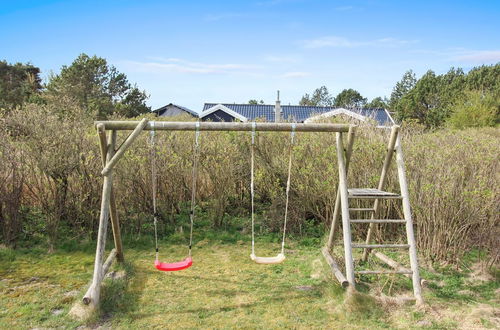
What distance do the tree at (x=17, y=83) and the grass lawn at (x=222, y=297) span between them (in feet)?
96.9

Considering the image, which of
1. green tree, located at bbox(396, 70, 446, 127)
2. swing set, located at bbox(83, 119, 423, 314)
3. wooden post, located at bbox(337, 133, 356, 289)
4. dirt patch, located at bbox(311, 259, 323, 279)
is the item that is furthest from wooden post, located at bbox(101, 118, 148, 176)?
green tree, located at bbox(396, 70, 446, 127)

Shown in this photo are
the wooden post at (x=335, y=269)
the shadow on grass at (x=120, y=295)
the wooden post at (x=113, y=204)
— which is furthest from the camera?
the wooden post at (x=113, y=204)

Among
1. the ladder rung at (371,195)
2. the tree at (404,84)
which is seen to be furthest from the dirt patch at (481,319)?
the tree at (404,84)

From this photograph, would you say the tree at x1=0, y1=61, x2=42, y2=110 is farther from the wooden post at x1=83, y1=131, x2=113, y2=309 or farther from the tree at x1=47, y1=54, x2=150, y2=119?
the wooden post at x1=83, y1=131, x2=113, y2=309

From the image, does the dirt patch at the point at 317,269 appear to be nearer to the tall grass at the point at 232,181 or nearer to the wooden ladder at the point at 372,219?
the wooden ladder at the point at 372,219

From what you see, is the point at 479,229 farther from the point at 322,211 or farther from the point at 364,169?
the point at 322,211

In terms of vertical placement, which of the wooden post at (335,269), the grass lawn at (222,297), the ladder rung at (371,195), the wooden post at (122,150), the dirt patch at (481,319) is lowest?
the grass lawn at (222,297)

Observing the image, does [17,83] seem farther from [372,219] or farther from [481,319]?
[481,319]

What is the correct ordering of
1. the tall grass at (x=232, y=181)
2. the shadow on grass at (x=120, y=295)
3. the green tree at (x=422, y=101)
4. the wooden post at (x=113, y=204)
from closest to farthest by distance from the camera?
the shadow on grass at (x=120, y=295), the wooden post at (x=113, y=204), the tall grass at (x=232, y=181), the green tree at (x=422, y=101)

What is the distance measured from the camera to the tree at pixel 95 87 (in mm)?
28859

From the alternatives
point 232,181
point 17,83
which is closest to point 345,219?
point 232,181

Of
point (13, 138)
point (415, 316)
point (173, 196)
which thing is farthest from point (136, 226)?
point (415, 316)

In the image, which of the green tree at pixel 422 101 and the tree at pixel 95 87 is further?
the green tree at pixel 422 101

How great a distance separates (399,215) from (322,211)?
133 cm
